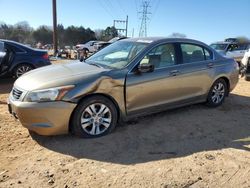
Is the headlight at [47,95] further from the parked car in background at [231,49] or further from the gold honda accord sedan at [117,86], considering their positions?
the parked car in background at [231,49]

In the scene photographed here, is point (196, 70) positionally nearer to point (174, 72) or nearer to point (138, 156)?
point (174, 72)

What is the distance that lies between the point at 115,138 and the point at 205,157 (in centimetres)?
140

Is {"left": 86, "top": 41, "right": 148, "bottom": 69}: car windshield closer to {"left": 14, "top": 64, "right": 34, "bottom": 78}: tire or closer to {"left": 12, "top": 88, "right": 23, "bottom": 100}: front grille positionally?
{"left": 12, "top": 88, "right": 23, "bottom": 100}: front grille

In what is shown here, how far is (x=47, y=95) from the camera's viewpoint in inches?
180

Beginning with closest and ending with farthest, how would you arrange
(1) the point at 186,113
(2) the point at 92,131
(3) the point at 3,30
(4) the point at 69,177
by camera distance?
(4) the point at 69,177, (2) the point at 92,131, (1) the point at 186,113, (3) the point at 3,30

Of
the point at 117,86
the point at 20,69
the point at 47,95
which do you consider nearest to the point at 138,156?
the point at 117,86

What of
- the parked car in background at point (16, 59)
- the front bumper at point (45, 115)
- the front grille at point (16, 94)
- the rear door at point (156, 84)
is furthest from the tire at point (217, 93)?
the parked car in background at point (16, 59)

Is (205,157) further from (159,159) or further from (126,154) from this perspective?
(126,154)

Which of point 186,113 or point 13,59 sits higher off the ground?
point 13,59

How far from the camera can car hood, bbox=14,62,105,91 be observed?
471 cm

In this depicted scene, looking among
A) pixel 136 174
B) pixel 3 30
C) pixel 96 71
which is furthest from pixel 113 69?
pixel 3 30

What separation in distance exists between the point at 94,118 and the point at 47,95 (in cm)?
81

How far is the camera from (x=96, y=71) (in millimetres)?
5105

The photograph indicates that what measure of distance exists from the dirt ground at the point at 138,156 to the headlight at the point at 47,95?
27.6 inches
